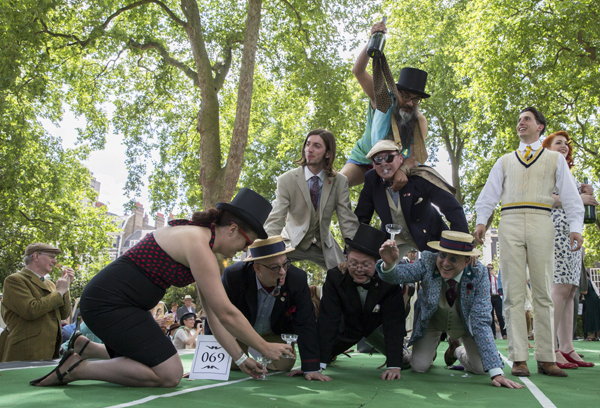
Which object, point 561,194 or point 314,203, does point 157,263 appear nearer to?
point 314,203

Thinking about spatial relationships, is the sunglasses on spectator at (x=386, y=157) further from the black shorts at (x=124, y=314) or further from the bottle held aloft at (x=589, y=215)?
the black shorts at (x=124, y=314)

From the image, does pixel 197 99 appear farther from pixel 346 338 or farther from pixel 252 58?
pixel 346 338

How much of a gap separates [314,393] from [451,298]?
6.03ft

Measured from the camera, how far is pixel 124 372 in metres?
3.71

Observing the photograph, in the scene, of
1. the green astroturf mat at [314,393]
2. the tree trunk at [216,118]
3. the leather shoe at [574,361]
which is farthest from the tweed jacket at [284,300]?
the tree trunk at [216,118]

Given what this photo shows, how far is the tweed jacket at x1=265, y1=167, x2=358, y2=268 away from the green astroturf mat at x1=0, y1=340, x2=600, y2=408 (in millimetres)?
1492

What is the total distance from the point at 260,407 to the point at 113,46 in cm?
1376

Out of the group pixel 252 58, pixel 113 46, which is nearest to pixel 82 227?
pixel 113 46

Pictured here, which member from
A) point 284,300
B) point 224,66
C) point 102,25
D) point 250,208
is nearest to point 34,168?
point 102,25

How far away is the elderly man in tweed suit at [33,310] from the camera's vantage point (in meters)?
6.32

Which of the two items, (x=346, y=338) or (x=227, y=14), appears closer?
(x=346, y=338)

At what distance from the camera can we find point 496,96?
1659 centimetres

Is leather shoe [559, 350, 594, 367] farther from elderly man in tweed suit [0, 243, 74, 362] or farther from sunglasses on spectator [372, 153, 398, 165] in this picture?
elderly man in tweed suit [0, 243, 74, 362]

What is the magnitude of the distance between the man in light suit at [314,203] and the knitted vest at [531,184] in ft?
5.26
